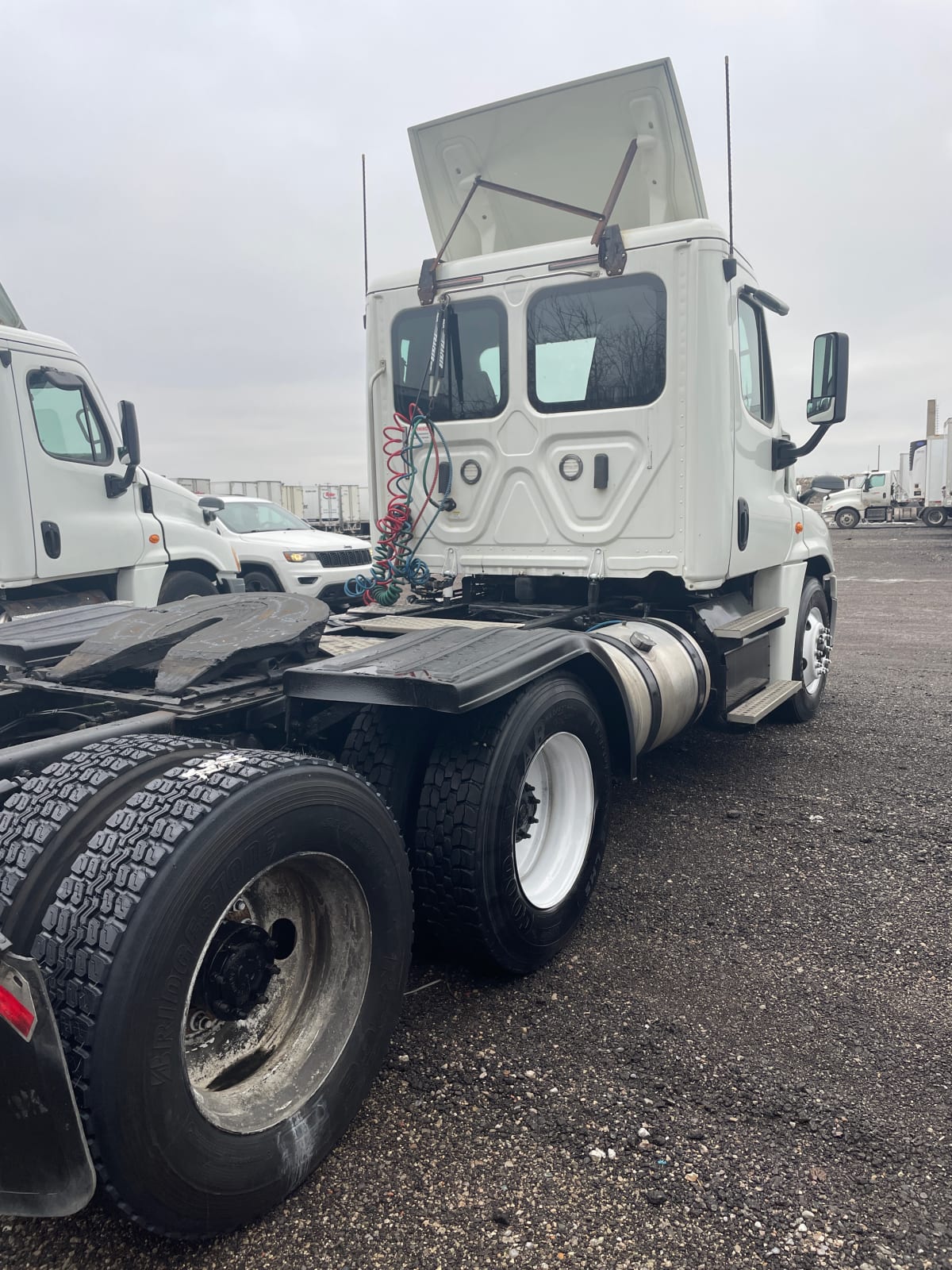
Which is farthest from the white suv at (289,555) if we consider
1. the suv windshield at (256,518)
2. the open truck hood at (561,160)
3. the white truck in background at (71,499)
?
the open truck hood at (561,160)

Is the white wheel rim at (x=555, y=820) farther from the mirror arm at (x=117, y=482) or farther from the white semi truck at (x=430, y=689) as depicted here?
the mirror arm at (x=117, y=482)

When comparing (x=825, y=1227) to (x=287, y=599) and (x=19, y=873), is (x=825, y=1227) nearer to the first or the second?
(x=19, y=873)

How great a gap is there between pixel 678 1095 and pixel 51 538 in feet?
19.0

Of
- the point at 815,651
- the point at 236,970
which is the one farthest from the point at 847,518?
the point at 236,970

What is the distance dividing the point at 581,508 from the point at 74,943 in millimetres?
3601

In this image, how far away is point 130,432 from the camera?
6.94 meters

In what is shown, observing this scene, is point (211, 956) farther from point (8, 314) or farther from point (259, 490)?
point (259, 490)

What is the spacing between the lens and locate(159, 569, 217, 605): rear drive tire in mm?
7422

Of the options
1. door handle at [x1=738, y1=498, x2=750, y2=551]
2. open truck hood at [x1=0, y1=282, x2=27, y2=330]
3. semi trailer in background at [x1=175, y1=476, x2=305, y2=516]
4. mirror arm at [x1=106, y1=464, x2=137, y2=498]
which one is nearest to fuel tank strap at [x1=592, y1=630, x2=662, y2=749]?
door handle at [x1=738, y1=498, x2=750, y2=551]

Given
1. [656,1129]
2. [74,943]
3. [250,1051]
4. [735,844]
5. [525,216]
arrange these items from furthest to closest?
Result: [525,216] < [735,844] < [656,1129] < [250,1051] < [74,943]

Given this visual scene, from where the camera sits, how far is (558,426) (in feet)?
15.8

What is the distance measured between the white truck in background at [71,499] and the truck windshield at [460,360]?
2.81 m

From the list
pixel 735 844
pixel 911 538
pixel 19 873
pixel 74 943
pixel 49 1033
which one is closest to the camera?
pixel 49 1033

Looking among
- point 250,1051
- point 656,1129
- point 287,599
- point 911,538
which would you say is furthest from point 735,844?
point 911,538
